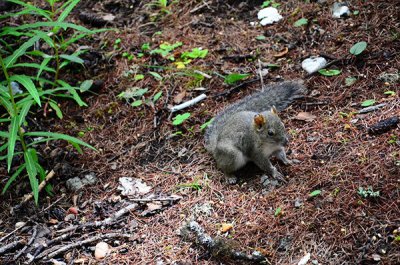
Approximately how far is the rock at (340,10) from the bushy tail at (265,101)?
3.99ft

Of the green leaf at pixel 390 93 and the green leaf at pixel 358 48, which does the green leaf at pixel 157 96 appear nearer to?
the green leaf at pixel 358 48

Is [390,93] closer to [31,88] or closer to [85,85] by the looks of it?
[31,88]

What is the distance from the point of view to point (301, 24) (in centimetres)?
542

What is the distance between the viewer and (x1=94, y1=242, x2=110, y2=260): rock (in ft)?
12.2

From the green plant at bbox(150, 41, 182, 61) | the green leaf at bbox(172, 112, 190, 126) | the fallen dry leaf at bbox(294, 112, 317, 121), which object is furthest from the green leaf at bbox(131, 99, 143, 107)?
the fallen dry leaf at bbox(294, 112, 317, 121)

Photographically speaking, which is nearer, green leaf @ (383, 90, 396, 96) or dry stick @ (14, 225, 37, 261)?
dry stick @ (14, 225, 37, 261)

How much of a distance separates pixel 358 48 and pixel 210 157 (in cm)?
180

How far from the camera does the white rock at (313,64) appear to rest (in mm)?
4855

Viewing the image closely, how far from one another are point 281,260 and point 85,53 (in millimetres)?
3553

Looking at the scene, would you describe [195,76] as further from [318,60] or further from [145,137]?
[318,60]

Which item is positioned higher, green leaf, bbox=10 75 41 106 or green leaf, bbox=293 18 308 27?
green leaf, bbox=10 75 41 106

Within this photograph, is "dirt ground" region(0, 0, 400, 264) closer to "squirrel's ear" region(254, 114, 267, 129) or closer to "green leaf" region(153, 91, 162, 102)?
"green leaf" region(153, 91, 162, 102)

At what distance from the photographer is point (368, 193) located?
3432 mm

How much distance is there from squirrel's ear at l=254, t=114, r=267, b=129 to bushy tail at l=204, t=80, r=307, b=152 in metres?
0.45
